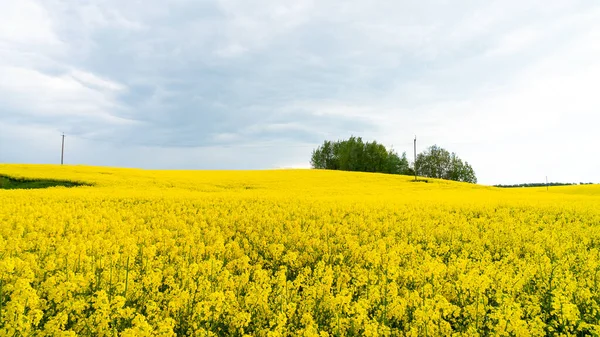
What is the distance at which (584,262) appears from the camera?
8508 mm

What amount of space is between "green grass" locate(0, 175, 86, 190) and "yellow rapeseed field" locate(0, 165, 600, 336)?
16.2 metres

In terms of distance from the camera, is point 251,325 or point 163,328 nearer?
point 163,328

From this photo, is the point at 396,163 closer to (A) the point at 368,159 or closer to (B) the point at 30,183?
(A) the point at 368,159

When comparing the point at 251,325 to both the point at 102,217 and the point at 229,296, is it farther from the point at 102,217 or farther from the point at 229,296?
the point at 102,217

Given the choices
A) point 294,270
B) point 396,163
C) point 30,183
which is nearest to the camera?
point 294,270

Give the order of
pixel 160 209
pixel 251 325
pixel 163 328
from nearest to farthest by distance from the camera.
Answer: pixel 163 328 < pixel 251 325 < pixel 160 209

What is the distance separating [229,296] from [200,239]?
5.40 meters

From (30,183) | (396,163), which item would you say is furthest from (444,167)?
(30,183)

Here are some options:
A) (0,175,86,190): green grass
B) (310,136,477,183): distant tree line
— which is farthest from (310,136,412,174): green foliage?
(0,175,86,190): green grass

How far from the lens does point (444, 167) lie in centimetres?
9088

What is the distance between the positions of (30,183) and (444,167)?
8466cm

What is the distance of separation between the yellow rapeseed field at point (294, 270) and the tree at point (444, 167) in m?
74.9

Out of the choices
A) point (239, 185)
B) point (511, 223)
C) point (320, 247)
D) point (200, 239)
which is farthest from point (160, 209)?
point (239, 185)

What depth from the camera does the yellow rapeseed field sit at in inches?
177
